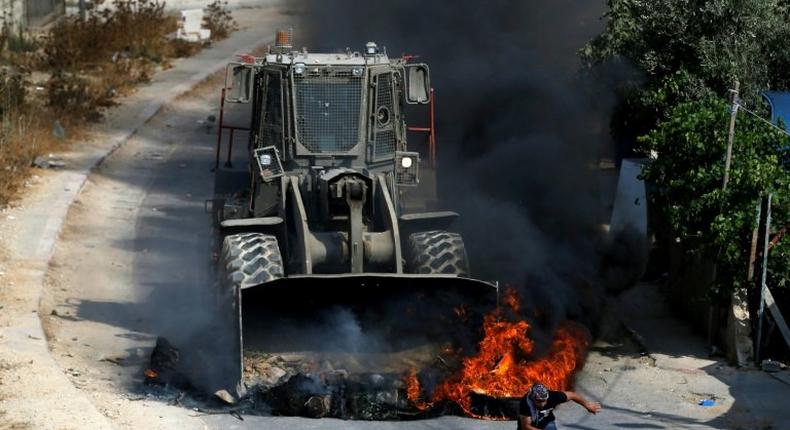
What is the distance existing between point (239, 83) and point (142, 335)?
292 cm

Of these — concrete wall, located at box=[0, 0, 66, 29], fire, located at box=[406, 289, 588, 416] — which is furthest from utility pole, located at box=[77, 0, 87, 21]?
fire, located at box=[406, 289, 588, 416]

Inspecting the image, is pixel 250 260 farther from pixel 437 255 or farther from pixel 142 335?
pixel 142 335

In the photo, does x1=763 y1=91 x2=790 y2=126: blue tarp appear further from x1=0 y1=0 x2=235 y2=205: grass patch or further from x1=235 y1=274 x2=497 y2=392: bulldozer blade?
x1=0 y1=0 x2=235 y2=205: grass patch

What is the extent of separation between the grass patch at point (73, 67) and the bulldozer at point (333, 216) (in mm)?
7003

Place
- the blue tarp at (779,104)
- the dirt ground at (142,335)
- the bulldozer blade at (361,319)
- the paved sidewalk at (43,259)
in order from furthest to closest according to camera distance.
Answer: the blue tarp at (779,104), the bulldozer blade at (361,319), the dirt ground at (142,335), the paved sidewalk at (43,259)

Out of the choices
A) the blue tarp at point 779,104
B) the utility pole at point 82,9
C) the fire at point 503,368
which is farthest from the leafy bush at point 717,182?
the utility pole at point 82,9

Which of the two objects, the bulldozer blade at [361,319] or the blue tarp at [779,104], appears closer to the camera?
the bulldozer blade at [361,319]

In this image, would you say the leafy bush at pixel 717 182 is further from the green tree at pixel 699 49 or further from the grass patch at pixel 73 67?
the grass patch at pixel 73 67

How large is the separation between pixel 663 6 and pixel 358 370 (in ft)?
22.9

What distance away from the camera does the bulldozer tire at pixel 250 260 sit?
1198 cm

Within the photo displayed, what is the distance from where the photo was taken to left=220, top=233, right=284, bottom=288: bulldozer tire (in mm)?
11977

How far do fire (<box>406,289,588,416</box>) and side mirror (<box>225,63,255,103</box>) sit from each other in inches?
143

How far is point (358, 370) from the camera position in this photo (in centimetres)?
1207

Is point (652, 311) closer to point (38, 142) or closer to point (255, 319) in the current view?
point (255, 319)
